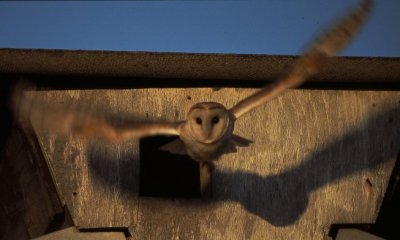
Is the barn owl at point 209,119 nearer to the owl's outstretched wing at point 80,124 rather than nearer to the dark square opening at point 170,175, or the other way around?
the owl's outstretched wing at point 80,124

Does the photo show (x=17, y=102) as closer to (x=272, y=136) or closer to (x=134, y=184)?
(x=134, y=184)

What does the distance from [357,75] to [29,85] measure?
1.10 metres

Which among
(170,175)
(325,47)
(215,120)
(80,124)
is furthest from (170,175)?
(325,47)

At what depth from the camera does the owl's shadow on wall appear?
2.59 m

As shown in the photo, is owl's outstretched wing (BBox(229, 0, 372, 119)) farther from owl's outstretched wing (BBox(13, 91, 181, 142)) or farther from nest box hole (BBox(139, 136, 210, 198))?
nest box hole (BBox(139, 136, 210, 198))

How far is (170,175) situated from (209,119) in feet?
3.10

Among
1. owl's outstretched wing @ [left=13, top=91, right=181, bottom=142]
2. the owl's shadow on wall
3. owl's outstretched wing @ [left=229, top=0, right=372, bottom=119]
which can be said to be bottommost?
the owl's shadow on wall

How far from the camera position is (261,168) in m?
2.64

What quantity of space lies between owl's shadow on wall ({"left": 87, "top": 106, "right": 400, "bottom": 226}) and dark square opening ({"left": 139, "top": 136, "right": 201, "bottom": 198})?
531 millimetres

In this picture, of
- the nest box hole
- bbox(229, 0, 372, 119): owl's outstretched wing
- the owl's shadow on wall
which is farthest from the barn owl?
the nest box hole

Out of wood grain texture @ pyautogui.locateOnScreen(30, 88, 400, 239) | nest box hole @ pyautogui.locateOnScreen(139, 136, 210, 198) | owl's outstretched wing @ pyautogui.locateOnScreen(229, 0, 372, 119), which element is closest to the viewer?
owl's outstretched wing @ pyautogui.locateOnScreen(229, 0, 372, 119)

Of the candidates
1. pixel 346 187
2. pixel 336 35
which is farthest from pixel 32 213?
pixel 336 35

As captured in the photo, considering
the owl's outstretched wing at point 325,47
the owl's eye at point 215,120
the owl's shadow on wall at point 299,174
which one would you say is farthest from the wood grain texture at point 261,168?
the owl's outstretched wing at point 325,47

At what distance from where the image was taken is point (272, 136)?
8.73ft
